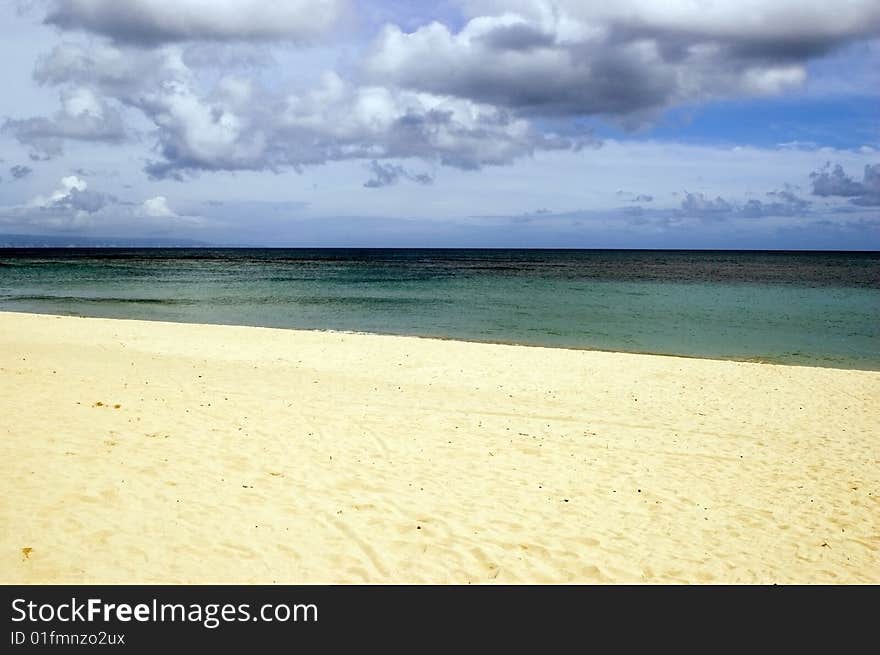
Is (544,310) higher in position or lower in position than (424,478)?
higher

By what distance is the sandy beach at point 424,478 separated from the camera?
5977mm

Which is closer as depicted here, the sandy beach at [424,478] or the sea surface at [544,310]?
the sandy beach at [424,478]

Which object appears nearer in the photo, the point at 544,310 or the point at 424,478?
A: the point at 424,478

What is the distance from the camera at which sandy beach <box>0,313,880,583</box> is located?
5977 millimetres

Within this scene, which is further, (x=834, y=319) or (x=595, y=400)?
(x=834, y=319)

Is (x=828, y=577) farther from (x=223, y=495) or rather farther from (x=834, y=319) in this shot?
(x=834, y=319)

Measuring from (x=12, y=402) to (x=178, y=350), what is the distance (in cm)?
828

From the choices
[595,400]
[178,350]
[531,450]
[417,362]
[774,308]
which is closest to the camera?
[531,450]

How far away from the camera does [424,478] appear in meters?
8.16

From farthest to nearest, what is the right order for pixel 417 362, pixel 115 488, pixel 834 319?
pixel 834 319 < pixel 417 362 < pixel 115 488

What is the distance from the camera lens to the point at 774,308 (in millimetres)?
38438

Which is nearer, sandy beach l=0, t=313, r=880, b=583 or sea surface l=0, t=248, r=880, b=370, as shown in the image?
sandy beach l=0, t=313, r=880, b=583

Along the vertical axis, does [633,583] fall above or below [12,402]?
below
